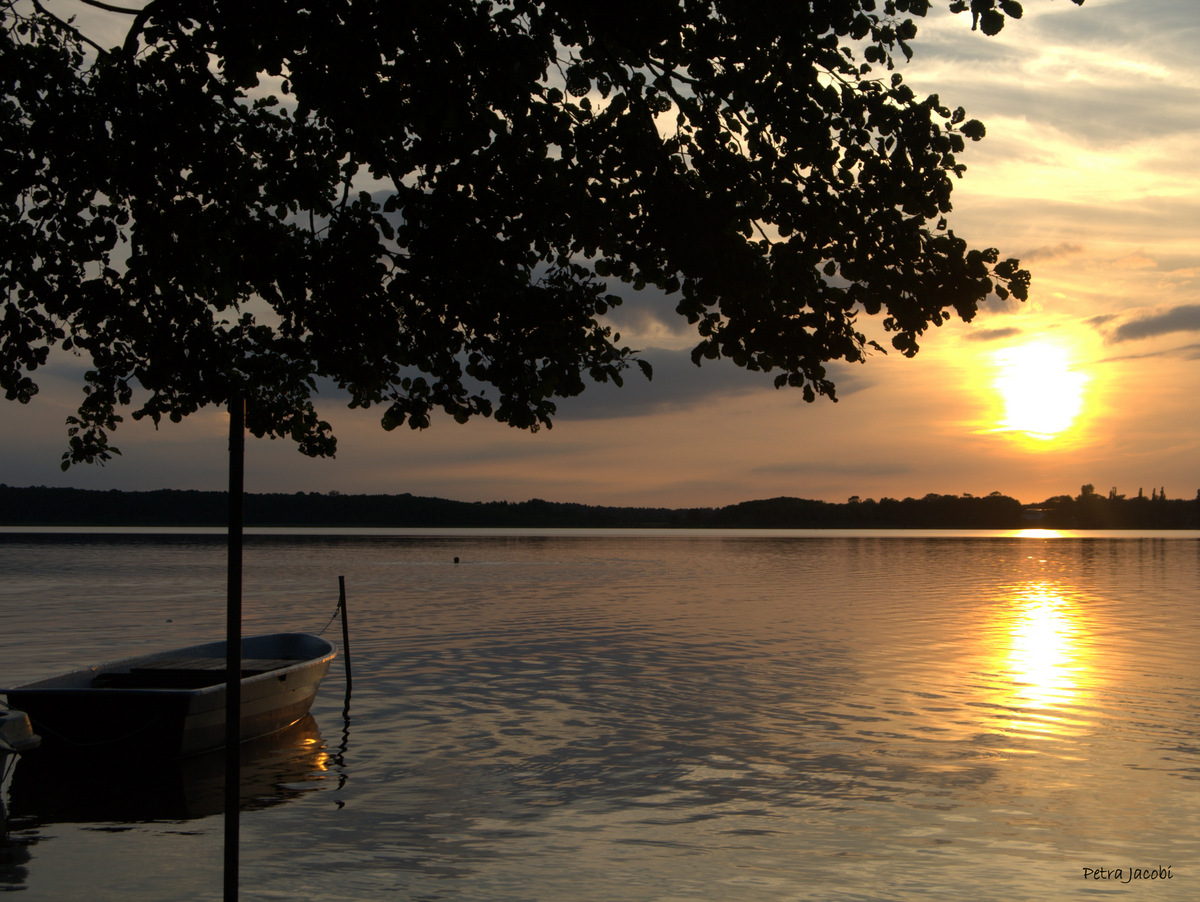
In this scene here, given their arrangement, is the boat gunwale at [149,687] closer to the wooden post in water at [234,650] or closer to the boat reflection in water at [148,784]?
the boat reflection in water at [148,784]

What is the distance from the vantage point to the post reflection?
80.1ft

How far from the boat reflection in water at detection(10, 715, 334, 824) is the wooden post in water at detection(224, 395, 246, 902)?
8640mm

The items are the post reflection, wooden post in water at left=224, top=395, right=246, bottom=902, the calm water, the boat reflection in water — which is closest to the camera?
wooden post in water at left=224, top=395, right=246, bottom=902

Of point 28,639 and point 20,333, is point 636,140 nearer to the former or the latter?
point 20,333

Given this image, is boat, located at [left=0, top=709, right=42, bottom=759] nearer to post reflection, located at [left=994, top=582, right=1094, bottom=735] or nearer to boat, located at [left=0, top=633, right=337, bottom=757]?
boat, located at [left=0, top=633, right=337, bottom=757]

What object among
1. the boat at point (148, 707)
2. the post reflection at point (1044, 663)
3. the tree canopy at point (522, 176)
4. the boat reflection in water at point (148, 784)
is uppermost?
the tree canopy at point (522, 176)

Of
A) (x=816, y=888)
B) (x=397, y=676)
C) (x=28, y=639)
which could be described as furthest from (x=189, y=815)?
(x=28, y=639)

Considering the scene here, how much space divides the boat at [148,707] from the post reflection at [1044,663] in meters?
15.3

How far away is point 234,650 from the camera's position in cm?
817

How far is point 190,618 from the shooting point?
49.1 metres

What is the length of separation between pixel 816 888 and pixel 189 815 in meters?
9.22

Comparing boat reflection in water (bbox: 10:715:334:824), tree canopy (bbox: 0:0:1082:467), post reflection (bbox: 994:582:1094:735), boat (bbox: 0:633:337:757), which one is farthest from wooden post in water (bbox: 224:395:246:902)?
post reflection (bbox: 994:582:1094:735)

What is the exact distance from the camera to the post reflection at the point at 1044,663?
2442cm

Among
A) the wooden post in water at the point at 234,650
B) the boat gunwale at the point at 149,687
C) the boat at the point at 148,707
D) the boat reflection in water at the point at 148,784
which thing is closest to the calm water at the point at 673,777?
the boat reflection in water at the point at 148,784
